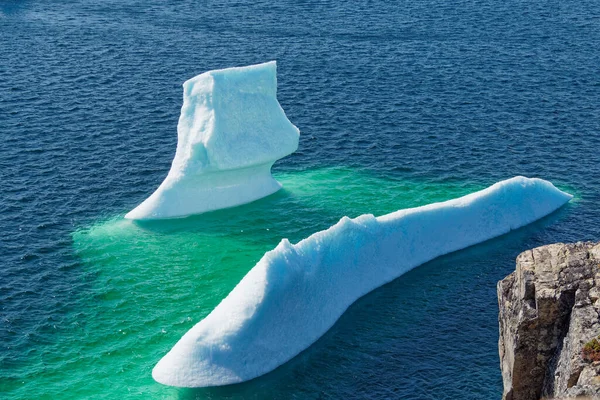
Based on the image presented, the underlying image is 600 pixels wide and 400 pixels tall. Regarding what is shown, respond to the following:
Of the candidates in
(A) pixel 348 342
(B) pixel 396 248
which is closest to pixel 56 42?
(B) pixel 396 248

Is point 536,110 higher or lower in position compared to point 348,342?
higher

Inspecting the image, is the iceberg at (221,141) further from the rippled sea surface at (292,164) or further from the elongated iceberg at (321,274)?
the elongated iceberg at (321,274)

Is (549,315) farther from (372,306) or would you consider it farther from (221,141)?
(221,141)

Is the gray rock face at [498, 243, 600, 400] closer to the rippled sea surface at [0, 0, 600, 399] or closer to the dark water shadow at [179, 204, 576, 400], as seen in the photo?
the rippled sea surface at [0, 0, 600, 399]

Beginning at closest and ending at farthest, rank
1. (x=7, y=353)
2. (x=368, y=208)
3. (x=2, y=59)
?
(x=7, y=353) → (x=368, y=208) → (x=2, y=59)

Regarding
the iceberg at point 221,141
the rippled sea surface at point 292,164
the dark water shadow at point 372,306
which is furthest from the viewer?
the iceberg at point 221,141

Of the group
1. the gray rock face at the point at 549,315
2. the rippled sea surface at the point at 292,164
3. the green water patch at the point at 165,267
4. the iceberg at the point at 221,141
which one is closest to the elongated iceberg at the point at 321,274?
the rippled sea surface at the point at 292,164

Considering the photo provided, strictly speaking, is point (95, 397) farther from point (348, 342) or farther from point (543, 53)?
point (543, 53)
